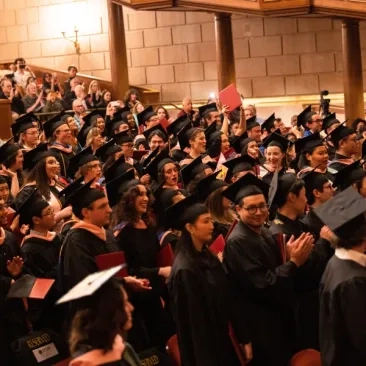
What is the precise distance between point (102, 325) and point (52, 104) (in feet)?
36.1

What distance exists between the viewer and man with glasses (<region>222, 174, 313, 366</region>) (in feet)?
15.4

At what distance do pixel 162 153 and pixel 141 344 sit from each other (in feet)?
7.16

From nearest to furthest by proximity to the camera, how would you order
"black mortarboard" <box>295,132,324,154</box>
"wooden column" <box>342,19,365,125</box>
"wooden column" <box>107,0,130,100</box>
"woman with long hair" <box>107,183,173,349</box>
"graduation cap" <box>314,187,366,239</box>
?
"graduation cap" <box>314,187,366,239</box> < "woman with long hair" <box>107,183,173,349</box> < "black mortarboard" <box>295,132,324,154</box> < "wooden column" <box>342,19,365,125</box> < "wooden column" <box>107,0,130,100</box>

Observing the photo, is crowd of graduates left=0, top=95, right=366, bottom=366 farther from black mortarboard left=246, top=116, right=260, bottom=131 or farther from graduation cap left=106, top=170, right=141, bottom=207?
black mortarboard left=246, top=116, right=260, bottom=131

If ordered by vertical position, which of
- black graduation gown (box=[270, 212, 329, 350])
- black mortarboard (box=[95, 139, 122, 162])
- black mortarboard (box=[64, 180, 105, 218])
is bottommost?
black graduation gown (box=[270, 212, 329, 350])

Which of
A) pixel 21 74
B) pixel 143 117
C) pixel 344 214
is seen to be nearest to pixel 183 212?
pixel 344 214

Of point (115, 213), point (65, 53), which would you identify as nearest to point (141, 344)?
point (115, 213)

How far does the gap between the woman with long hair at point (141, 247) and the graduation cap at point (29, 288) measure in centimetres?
71

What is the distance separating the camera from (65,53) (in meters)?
19.1

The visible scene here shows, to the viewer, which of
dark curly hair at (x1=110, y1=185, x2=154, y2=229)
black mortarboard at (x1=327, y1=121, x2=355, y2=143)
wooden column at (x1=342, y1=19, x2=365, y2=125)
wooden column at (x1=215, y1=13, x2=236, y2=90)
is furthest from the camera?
wooden column at (x1=215, y1=13, x2=236, y2=90)

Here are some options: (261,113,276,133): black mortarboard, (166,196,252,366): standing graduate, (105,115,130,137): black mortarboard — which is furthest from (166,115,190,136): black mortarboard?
(166,196,252,366): standing graduate

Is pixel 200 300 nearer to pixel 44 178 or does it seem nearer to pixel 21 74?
pixel 44 178

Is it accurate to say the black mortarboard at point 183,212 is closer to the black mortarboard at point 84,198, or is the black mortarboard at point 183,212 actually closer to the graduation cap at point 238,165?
the black mortarboard at point 84,198

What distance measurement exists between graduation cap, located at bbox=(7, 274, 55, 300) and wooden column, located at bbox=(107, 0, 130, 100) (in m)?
12.1
